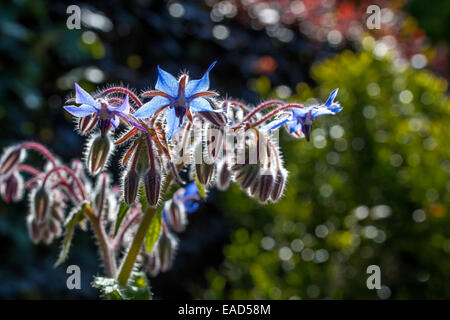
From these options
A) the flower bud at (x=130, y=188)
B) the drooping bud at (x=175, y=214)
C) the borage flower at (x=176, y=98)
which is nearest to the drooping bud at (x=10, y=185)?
the drooping bud at (x=175, y=214)

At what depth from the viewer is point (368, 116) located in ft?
9.11

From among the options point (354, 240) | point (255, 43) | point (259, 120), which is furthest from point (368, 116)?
point (259, 120)

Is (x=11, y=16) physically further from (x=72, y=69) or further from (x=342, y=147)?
(x=342, y=147)

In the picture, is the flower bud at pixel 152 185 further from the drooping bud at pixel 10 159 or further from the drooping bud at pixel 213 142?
the drooping bud at pixel 10 159

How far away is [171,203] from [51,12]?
7.00 ft

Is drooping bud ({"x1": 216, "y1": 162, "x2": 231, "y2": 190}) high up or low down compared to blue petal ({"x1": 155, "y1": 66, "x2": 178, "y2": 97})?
down

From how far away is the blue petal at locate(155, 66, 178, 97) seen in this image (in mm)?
1020

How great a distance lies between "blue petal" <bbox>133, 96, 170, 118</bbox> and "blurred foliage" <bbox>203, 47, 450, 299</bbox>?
132cm

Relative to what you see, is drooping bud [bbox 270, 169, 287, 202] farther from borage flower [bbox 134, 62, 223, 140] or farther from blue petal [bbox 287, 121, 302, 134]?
borage flower [bbox 134, 62, 223, 140]

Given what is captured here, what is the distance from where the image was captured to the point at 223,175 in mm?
1282

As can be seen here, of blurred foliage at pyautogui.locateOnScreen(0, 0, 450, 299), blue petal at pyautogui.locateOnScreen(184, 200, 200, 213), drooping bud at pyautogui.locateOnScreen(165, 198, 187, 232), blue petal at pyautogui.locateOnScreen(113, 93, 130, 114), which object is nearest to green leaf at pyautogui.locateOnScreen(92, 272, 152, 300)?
drooping bud at pyautogui.locateOnScreen(165, 198, 187, 232)

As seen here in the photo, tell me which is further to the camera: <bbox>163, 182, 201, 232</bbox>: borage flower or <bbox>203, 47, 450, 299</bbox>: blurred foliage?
<bbox>203, 47, 450, 299</bbox>: blurred foliage

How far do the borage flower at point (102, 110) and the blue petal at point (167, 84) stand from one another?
68mm

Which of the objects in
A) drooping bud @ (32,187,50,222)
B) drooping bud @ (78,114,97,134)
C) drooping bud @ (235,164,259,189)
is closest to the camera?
drooping bud @ (78,114,97,134)
